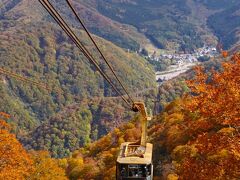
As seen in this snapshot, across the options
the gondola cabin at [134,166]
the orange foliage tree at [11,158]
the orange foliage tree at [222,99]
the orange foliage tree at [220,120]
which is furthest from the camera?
the orange foliage tree at [11,158]

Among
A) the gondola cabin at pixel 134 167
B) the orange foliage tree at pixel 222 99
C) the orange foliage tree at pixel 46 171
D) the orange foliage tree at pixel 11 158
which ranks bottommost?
the orange foliage tree at pixel 46 171

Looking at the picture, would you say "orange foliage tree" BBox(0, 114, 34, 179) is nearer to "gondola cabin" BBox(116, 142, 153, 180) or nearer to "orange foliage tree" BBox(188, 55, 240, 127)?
"orange foliage tree" BBox(188, 55, 240, 127)

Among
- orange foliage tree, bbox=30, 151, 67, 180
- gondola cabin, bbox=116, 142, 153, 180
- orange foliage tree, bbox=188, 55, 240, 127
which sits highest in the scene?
orange foliage tree, bbox=188, 55, 240, 127

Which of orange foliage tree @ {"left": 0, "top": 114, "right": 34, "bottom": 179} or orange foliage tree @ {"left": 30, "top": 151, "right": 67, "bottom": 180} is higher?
orange foliage tree @ {"left": 0, "top": 114, "right": 34, "bottom": 179}

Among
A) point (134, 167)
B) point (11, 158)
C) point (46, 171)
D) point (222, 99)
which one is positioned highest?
point (222, 99)

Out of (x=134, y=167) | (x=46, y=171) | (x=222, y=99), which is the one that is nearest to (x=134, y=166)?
(x=134, y=167)

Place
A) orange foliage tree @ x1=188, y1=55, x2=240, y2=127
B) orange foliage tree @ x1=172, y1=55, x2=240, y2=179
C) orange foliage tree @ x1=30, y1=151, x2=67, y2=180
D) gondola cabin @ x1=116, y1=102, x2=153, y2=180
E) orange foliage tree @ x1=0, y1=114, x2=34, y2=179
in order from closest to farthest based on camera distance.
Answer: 1. gondola cabin @ x1=116, y1=102, x2=153, y2=180
2. orange foliage tree @ x1=172, y1=55, x2=240, y2=179
3. orange foliage tree @ x1=188, y1=55, x2=240, y2=127
4. orange foliage tree @ x1=0, y1=114, x2=34, y2=179
5. orange foliage tree @ x1=30, y1=151, x2=67, y2=180

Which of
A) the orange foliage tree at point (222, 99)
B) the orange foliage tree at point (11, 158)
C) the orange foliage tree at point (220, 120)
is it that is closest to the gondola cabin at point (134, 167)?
the orange foliage tree at point (220, 120)

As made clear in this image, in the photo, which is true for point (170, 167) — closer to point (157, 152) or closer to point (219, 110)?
point (157, 152)

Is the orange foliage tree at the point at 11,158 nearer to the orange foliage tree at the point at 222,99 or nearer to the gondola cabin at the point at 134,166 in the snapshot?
the orange foliage tree at the point at 222,99

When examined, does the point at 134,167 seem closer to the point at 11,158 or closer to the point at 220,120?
the point at 220,120

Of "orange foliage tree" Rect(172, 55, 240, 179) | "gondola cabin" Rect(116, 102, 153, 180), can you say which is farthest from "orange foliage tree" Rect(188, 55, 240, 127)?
"gondola cabin" Rect(116, 102, 153, 180)

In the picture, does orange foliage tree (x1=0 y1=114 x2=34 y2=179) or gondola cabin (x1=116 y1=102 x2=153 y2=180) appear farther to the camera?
orange foliage tree (x1=0 y1=114 x2=34 y2=179)

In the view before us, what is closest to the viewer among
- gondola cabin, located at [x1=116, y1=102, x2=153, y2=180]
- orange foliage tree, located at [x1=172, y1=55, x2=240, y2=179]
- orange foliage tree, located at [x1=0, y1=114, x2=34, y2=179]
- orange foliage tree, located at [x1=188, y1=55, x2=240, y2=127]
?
gondola cabin, located at [x1=116, y1=102, x2=153, y2=180]
